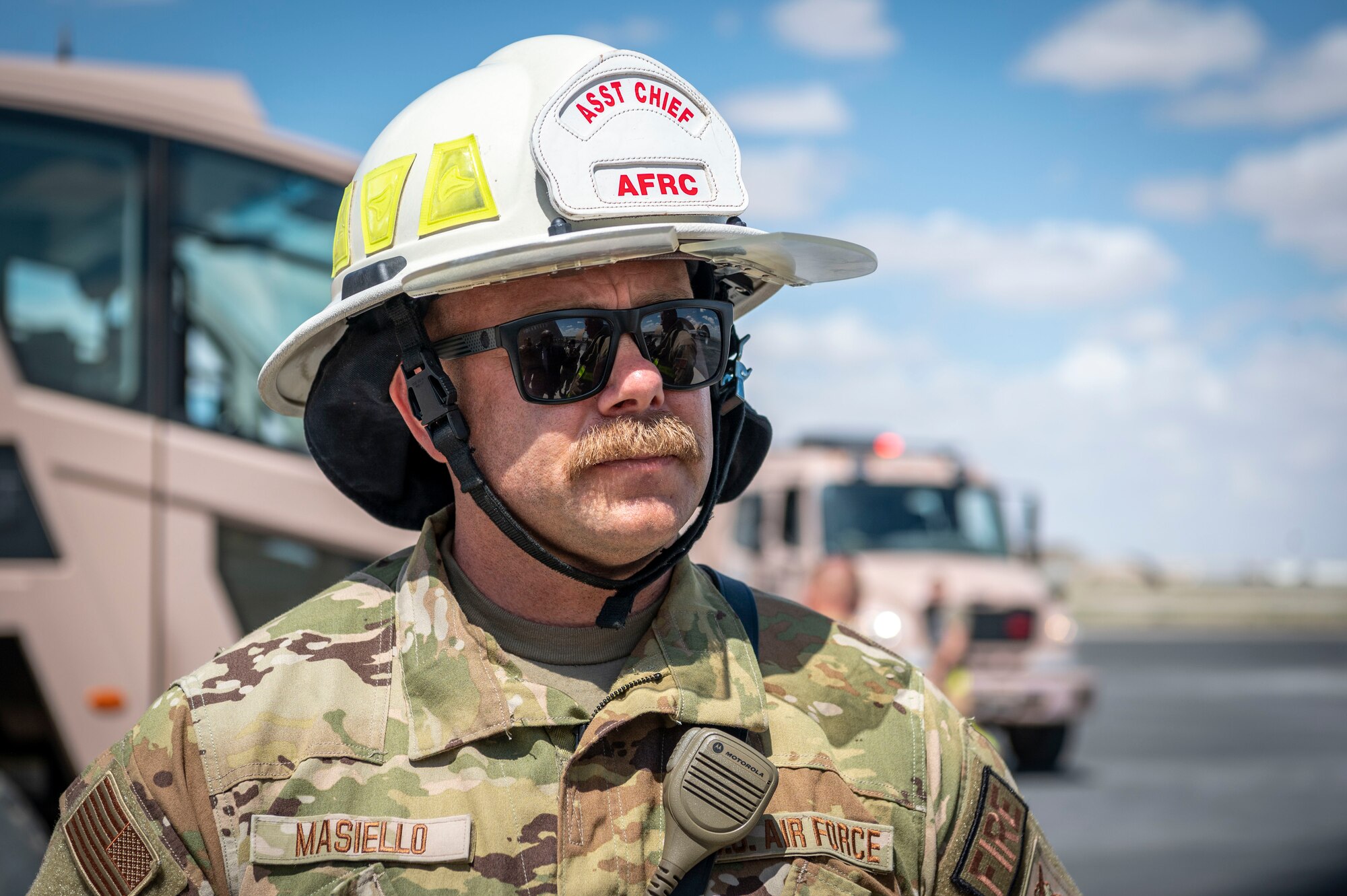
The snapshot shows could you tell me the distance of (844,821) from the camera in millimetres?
1688

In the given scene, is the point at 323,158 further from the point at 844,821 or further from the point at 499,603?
the point at 844,821

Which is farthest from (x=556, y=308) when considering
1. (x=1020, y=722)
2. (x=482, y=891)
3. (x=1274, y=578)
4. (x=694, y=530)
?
(x=1274, y=578)

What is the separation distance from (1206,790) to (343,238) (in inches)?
361

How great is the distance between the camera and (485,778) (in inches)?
65.1

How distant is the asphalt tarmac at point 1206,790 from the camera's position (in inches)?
256

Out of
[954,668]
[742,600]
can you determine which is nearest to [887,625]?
[954,668]

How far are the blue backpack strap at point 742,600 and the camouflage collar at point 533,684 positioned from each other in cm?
5

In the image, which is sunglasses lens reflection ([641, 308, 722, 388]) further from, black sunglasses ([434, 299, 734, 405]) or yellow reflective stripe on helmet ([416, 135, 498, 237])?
yellow reflective stripe on helmet ([416, 135, 498, 237])

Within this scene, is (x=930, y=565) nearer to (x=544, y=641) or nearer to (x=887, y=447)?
(x=887, y=447)

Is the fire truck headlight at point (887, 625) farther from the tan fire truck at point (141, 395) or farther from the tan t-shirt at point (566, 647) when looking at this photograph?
the tan t-shirt at point (566, 647)

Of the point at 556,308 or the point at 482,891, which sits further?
the point at 556,308

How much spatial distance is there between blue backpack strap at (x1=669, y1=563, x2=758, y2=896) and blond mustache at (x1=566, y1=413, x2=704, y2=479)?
332mm

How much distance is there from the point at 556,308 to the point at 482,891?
842 millimetres

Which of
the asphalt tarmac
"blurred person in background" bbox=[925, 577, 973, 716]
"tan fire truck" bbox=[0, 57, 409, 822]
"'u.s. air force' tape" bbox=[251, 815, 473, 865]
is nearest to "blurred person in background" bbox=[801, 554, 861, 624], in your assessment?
"blurred person in background" bbox=[925, 577, 973, 716]
